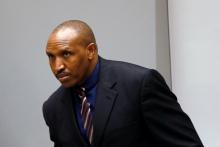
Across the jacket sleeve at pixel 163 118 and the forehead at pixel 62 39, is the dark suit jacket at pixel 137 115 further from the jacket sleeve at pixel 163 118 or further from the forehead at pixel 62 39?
the forehead at pixel 62 39

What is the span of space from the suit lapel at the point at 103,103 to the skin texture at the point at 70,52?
0.09 meters

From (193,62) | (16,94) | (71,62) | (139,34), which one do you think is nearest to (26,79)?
(16,94)

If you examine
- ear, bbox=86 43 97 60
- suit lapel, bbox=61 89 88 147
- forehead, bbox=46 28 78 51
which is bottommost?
suit lapel, bbox=61 89 88 147

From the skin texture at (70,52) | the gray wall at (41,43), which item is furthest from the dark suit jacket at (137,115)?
the gray wall at (41,43)

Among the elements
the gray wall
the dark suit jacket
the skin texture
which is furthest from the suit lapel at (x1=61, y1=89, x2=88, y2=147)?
the gray wall

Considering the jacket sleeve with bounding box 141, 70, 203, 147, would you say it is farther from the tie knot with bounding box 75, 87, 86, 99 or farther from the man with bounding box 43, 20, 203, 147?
the tie knot with bounding box 75, 87, 86, 99

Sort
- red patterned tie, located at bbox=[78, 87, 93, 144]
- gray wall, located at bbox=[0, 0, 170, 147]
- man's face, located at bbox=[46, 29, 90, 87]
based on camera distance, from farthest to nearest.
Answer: gray wall, located at bbox=[0, 0, 170, 147] < red patterned tie, located at bbox=[78, 87, 93, 144] < man's face, located at bbox=[46, 29, 90, 87]

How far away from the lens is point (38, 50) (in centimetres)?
226

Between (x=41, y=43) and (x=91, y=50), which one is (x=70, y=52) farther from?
(x=41, y=43)

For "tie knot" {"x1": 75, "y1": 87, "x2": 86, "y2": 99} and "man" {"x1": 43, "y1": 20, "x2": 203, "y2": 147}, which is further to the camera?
"tie knot" {"x1": 75, "y1": 87, "x2": 86, "y2": 99}

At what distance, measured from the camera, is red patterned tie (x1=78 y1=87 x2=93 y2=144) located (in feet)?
4.42

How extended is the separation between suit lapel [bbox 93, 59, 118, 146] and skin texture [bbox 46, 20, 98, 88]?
89 mm

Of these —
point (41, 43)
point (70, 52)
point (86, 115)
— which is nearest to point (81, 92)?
point (86, 115)

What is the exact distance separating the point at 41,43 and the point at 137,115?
3.58 feet
